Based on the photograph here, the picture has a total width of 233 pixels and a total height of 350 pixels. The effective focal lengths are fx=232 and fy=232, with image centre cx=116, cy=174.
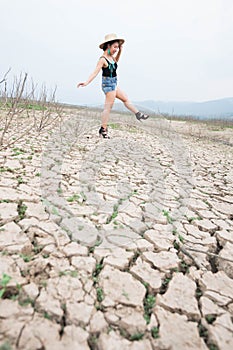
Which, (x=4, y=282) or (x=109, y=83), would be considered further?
(x=109, y=83)

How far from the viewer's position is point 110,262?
1154mm

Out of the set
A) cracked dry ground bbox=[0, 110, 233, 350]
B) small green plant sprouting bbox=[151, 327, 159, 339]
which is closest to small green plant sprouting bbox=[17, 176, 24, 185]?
cracked dry ground bbox=[0, 110, 233, 350]

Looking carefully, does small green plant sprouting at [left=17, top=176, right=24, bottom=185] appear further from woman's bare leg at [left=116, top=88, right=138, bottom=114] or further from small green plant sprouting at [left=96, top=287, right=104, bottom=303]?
woman's bare leg at [left=116, top=88, right=138, bottom=114]

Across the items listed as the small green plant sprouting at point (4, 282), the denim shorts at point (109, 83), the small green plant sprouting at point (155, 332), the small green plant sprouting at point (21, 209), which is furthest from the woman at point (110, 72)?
the small green plant sprouting at point (155, 332)

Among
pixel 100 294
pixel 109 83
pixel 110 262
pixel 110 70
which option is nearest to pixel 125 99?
pixel 109 83

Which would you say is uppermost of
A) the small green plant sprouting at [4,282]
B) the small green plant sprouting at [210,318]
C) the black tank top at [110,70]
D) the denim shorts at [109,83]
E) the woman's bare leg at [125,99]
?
the black tank top at [110,70]

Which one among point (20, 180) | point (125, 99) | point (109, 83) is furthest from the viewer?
point (125, 99)

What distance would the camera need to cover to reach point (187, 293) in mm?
1041

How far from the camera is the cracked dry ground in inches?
32.5

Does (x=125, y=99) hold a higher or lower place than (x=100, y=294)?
higher

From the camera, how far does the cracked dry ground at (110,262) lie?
0.83 meters

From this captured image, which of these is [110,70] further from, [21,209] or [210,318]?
[210,318]

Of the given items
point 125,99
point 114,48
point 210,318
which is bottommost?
point 210,318

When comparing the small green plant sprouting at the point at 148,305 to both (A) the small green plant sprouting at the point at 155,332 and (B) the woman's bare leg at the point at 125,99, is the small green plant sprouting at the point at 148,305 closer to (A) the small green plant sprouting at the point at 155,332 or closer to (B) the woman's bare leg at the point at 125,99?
(A) the small green plant sprouting at the point at 155,332
